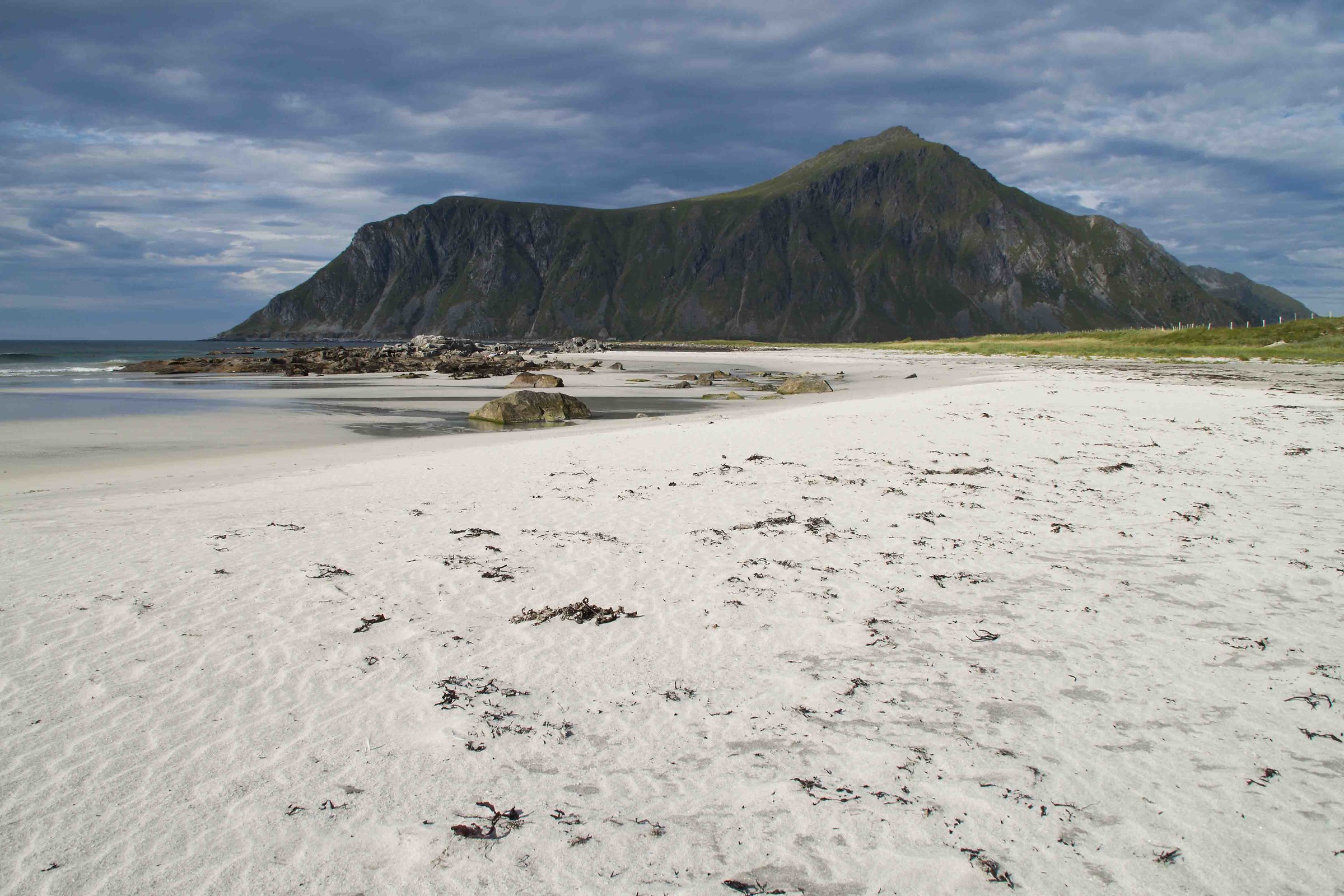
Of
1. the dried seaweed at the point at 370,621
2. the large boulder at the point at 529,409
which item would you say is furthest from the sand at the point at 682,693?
the large boulder at the point at 529,409

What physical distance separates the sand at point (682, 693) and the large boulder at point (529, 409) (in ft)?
34.0

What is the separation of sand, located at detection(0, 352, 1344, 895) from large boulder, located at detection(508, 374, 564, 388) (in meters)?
22.3

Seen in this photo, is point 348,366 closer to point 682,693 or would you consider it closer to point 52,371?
point 52,371

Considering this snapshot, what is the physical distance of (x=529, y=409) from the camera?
19516 mm

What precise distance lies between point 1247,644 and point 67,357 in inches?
3472

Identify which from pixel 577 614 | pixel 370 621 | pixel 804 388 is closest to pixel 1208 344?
pixel 804 388

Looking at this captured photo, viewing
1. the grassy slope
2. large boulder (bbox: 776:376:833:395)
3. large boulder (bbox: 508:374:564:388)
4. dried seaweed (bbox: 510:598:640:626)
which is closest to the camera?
dried seaweed (bbox: 510:598:640:626)

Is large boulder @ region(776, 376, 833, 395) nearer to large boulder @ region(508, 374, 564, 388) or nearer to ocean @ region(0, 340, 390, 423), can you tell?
large boulder @ region(508, 374, 564, 388)

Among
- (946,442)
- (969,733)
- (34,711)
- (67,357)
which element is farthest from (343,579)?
(67,357)

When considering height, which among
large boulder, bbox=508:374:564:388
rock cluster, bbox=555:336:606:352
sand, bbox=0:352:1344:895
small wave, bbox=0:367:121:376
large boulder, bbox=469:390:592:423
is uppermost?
rock cluster, bbox=555:336:606:352

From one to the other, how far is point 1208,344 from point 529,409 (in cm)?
5002

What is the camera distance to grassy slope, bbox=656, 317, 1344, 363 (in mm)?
39250

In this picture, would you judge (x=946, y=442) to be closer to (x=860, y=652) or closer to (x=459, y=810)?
(x=860, y=652)

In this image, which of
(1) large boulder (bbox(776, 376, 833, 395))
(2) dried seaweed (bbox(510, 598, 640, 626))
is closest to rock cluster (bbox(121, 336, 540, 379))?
(1) large boulder (bbox(776, 376, 833, 395))
